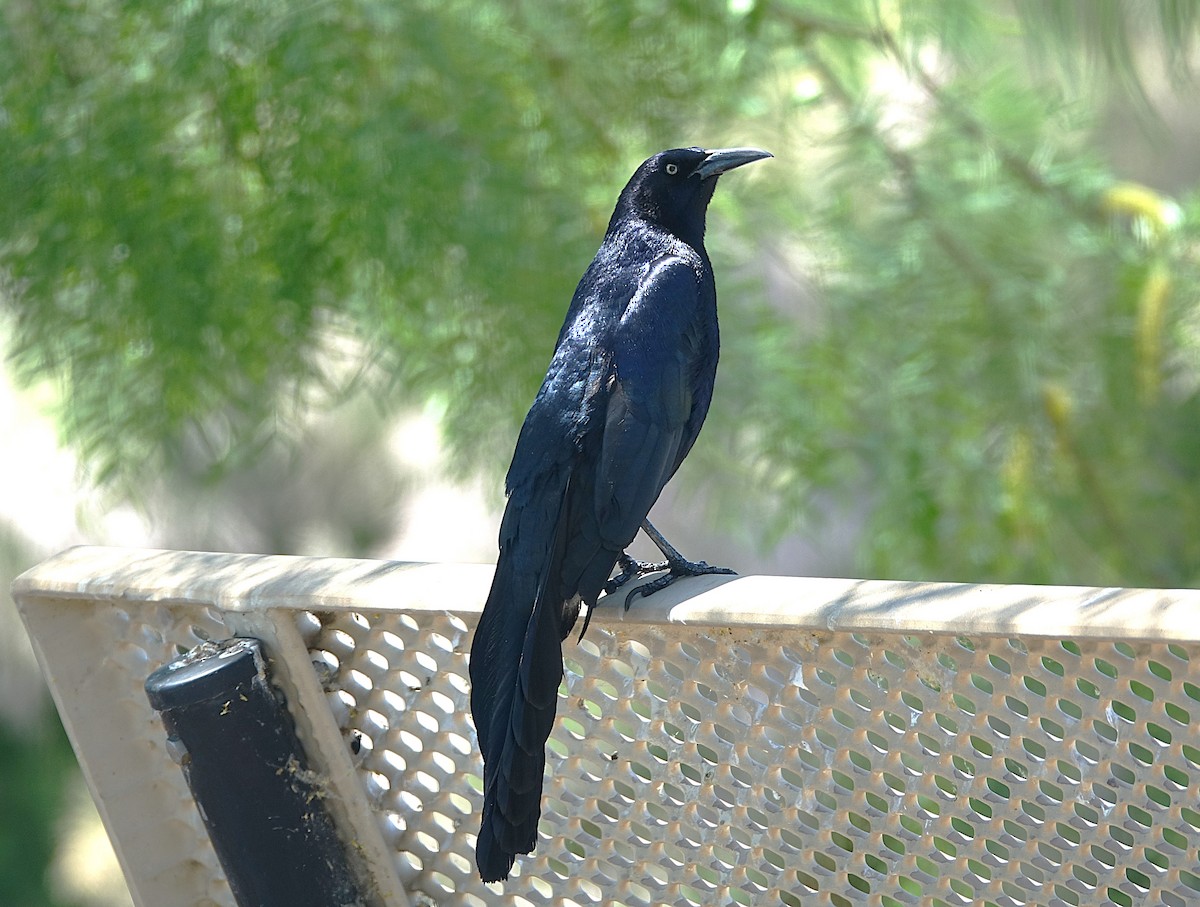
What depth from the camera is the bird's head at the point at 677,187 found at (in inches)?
74.0

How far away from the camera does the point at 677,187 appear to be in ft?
6.26

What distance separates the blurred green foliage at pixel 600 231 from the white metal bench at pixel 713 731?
1.12 m

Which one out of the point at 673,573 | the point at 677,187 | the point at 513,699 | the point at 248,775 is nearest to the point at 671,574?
the point at 673,573

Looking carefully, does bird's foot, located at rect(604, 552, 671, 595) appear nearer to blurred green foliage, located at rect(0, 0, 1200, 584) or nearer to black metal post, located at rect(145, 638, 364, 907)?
black metal post, located at rect(145, 638, 364, 907)

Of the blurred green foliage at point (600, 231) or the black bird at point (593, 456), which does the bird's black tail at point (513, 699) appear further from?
the blurred green foliage at point (600, 231)

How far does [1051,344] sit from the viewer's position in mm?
2771

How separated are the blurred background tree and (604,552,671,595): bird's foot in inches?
36.1

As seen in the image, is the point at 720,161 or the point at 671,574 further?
the point at 720,161

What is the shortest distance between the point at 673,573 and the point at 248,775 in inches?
20.9

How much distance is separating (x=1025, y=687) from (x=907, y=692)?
3.7 inches

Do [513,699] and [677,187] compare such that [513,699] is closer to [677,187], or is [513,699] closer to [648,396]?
[648,396]

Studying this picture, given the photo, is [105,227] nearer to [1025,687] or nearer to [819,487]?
[819,487]

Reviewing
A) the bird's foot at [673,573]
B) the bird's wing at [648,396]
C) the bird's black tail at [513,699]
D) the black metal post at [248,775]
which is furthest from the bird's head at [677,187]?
the black metal post at [248,775]

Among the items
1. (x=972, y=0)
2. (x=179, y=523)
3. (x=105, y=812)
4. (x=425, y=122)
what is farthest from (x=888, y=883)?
(x=179, y=523)
